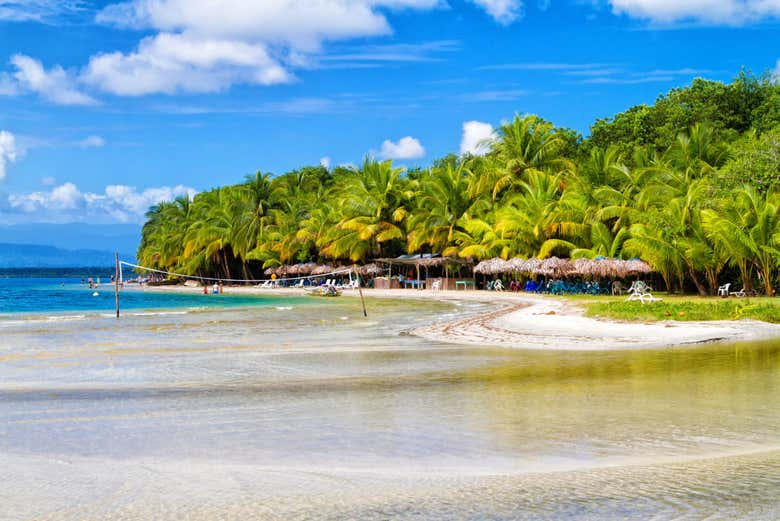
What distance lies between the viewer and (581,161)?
4603 cm

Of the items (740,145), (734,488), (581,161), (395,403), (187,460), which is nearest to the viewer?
(734,488)

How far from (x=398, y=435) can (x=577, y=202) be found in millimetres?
30289

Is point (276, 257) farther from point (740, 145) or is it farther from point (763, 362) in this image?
point (763, 362)

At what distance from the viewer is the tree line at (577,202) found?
28970 mm

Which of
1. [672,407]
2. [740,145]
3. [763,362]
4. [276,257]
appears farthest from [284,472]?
[276,257]

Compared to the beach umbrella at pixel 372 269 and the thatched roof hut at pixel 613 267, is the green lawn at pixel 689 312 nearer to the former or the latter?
the thatched roof hut at pixel 613 267

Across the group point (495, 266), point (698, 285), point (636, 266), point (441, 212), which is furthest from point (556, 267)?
point (441, 212)

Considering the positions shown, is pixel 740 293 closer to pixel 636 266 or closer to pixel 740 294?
pixel 740 294

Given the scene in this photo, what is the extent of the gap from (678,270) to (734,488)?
2723cm

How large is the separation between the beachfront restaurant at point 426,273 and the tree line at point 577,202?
3.45ft

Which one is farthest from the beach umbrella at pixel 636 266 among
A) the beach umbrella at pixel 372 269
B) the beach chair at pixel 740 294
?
the beach umbrella at pixel 372 269

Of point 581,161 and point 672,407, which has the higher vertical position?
point 581,161

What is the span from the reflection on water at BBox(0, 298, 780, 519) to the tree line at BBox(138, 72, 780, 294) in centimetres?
1632

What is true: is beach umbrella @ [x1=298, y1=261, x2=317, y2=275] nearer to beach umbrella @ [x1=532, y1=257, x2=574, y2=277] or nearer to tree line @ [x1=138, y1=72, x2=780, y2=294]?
tree line @ [x1=138, y1=72, x2=780, y2=294]
